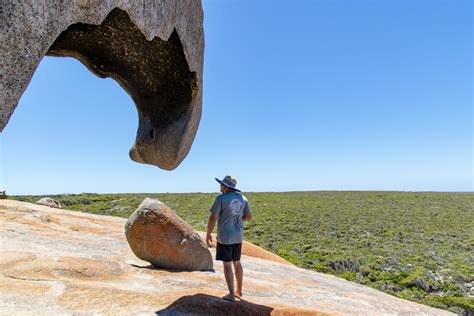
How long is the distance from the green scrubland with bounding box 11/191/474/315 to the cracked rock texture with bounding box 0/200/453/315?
9690 mm

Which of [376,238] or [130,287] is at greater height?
[130,287]

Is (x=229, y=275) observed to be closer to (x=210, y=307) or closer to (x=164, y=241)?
(x=210, y=307)

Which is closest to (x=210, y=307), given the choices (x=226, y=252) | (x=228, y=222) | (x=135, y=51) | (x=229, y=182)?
(x=226, y=252)

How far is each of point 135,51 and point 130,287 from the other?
3.77 meters

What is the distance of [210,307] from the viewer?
15.3 ft

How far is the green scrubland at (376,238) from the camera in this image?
17.4 m

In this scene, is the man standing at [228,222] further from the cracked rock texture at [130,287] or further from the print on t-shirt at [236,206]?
the cracked rock texture at [130,287]

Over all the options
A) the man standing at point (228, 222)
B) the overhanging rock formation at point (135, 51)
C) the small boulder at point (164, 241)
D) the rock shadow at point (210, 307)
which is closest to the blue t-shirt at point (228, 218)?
the man standing at point (228, 222)

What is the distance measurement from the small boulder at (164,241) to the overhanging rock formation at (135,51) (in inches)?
163

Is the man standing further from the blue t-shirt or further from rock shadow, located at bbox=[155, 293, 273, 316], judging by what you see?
rock shadow, located at bbox=[155, 293, 273, 316]

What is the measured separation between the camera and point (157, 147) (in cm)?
335

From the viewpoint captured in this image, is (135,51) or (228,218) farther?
(228,218)

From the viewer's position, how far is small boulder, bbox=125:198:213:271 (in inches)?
285

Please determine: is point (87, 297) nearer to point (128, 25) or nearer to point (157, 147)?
point (157, 147)
